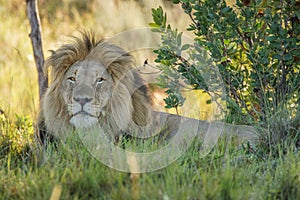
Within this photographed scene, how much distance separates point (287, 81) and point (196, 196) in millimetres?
1706

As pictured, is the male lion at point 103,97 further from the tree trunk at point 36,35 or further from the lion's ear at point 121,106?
the tree trunk at point 36,35

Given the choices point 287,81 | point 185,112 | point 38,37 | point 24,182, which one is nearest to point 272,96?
point 287,81

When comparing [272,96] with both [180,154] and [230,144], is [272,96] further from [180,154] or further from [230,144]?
[180,154]

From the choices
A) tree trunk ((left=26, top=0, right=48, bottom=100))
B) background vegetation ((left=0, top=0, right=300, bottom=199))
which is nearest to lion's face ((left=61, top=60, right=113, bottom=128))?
background vegetation ((left=0, top=0, right=300, bottom=199))

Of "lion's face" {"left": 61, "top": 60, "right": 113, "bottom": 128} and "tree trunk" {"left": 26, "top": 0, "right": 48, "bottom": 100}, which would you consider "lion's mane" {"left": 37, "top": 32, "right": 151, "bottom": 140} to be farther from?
"tree trunk" {"left": 26, "top": 0, "right": 48, "bottom": 100}

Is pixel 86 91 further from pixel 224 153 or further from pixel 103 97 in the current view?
pixel 224 153

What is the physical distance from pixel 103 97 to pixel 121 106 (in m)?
0.17

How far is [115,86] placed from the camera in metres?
4.25

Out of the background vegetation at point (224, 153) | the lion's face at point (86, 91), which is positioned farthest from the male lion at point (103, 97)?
the background vegetation at point (224, 153)

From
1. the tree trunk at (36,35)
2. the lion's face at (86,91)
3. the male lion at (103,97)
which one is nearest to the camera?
the lion's face at (86,91)

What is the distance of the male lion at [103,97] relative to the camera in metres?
4.13

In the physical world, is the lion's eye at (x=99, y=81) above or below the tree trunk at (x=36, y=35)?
below

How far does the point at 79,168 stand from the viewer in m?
3.28

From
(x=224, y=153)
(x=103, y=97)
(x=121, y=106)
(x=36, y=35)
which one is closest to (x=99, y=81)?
(x=103, y=97)
